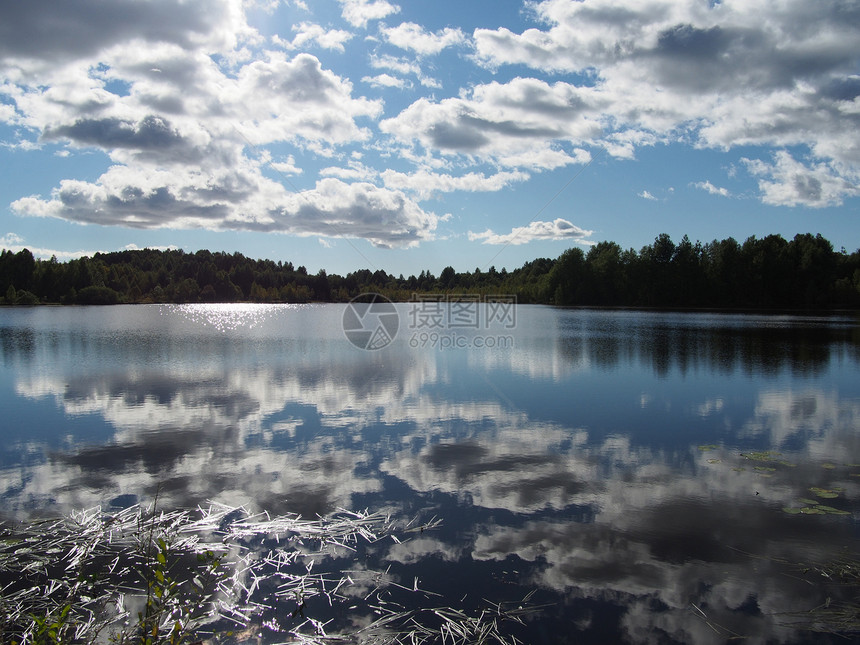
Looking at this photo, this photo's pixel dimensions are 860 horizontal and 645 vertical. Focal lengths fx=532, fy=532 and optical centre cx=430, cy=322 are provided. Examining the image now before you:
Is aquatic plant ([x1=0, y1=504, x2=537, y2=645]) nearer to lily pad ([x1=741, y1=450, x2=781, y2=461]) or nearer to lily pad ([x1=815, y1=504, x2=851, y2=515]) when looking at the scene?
lily pad ([x1=815, y1=504, x2=851, y2=515])

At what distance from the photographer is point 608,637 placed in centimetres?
577

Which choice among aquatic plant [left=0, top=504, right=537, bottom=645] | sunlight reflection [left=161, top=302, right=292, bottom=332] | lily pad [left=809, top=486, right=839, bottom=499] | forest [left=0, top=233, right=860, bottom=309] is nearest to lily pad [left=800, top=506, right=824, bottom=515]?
lily pad [left=809, top=486, right=839, bottom=499]

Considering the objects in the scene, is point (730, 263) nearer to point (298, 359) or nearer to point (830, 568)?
point (298, 359)

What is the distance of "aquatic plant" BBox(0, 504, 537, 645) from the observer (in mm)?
5660

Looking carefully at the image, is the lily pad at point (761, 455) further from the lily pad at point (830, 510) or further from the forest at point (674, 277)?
the forest at point (674, 277)

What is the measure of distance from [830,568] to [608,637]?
3.79 m

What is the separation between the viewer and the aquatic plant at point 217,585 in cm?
566

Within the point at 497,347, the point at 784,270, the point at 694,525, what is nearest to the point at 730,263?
the point at 784,270

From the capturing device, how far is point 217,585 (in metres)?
6.57

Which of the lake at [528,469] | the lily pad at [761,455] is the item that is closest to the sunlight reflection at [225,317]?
the lake at [528,469]

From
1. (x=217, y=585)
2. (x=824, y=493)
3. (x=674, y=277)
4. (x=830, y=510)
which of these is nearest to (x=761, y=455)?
(x=824, y=493)

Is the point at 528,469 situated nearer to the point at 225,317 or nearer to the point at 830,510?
the point at 830,510

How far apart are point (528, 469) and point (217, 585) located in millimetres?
6519

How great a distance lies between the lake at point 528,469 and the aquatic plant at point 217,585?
34 centimetres
